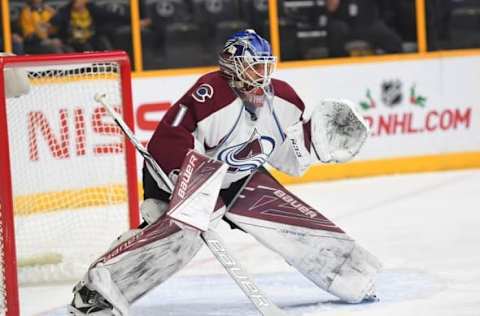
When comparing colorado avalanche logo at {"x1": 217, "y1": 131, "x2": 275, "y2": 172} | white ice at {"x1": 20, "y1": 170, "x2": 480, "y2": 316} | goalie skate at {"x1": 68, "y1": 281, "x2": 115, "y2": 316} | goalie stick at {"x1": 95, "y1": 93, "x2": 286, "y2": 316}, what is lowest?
white ice at {"x1": 20, "y1": 170, "x2": 480, "y2": 316}

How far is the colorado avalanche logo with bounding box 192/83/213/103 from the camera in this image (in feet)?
13.8

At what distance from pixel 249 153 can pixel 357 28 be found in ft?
12.0

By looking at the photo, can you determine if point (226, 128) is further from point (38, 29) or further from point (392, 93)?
point (392, 93)

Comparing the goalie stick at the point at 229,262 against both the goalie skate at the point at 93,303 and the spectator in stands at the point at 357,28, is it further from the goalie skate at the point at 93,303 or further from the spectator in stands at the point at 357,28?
the spectator in stands at the point at 357,28

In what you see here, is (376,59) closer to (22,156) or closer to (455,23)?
(455,23)

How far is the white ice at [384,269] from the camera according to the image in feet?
14.8

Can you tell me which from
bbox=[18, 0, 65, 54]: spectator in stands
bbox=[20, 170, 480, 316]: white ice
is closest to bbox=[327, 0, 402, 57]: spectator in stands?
bbox=[20, 170, 480, 316]: white ice

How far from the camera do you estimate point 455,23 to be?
7.96m

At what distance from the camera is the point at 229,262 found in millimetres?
4090

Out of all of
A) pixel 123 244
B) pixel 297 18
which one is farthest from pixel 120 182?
pixel 297 18

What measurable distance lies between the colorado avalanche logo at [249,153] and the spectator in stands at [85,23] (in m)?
3.16

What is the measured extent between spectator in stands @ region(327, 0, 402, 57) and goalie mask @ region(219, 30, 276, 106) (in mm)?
3584

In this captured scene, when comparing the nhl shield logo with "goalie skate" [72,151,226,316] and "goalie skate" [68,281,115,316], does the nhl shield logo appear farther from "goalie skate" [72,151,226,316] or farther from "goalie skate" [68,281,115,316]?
"goalie skate" [68,281,115,316]

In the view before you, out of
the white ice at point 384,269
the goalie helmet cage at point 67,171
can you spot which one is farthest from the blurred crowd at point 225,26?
the goalie helmet cage at point 67,171
